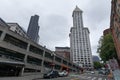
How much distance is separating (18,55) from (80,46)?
525ft

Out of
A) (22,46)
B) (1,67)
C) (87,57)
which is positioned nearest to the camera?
(1,67)

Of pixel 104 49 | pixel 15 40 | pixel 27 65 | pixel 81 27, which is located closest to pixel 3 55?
pixel 15 40

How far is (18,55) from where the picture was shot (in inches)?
1302

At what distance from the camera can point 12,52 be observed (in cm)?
3059

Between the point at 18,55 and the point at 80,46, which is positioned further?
→ the point at 80,46

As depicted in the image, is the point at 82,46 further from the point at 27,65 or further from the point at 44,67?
the point at 27,65

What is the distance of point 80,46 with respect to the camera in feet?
616

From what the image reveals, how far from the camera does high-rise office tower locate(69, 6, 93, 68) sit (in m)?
177

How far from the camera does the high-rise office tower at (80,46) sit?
17723 cm

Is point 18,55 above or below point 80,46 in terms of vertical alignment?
below

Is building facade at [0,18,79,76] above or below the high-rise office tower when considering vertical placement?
below

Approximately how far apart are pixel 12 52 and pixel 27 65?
23.6ft

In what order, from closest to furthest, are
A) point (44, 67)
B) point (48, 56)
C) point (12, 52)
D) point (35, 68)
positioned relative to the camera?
1. point (12, 52)
2. point (35, 68)
3. point (44, 67)
4. point (48, 56)

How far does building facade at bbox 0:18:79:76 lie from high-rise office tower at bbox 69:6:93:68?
13306cm
